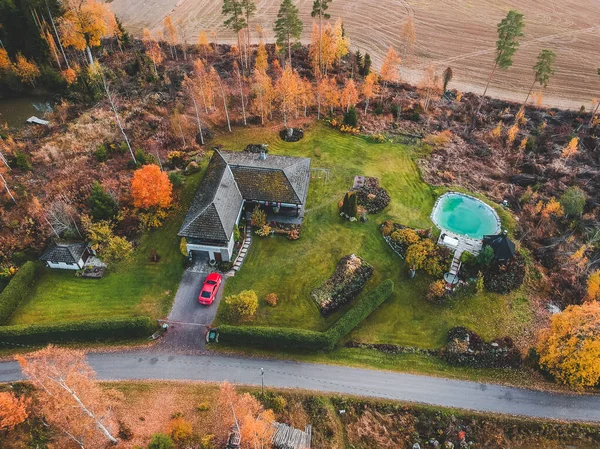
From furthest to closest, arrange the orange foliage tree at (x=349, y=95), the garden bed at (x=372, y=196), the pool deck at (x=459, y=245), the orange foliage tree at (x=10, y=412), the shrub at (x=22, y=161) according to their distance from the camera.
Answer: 1. the orange foliage tree at (x=349, y=95)
2. the shrub at (x=22, y=161)
3. the garden bed at (x=372, y=196)
4. the pool deck at (x=459, y=245)
5. the orange foliage tree at (x=10, y=412)

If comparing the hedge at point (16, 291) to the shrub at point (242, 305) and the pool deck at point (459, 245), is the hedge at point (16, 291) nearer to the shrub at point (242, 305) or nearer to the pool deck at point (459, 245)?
the shrub at point (242, 305)

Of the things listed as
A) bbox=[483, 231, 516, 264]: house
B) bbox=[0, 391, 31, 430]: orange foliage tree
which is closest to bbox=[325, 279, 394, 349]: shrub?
bbox=[483, 231, 516, 264]: house

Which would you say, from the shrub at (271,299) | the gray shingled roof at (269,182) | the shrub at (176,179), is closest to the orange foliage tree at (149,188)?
the shrub at (176,179)

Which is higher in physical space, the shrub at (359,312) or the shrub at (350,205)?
the shrub at (350,205)

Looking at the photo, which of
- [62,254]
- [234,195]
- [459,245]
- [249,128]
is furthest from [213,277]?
[249,128]

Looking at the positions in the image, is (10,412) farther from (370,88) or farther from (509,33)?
(509,33)

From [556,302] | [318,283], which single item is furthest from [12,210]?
[556,302]

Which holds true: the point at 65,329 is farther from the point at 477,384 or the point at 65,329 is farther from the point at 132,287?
the point at 477,384
